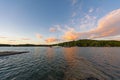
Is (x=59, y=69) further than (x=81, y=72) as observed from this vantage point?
Yes

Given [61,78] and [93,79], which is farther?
[61,78]

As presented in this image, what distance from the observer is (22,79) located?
18.6 meters

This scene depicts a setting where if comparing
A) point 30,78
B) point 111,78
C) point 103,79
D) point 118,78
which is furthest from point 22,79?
point 118,78

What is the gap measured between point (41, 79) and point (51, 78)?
1794 mm

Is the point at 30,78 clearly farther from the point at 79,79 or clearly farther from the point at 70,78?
the point at 79,79

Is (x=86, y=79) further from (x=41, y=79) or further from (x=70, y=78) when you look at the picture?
(x=41, y=79)

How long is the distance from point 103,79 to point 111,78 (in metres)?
1.82

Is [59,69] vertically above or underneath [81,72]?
above

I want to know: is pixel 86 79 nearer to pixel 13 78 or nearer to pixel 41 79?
pixel 41 79

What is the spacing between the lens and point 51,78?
1923 cm

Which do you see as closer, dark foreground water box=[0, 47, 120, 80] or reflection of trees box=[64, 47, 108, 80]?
reflection of trees box=[64, 47, 108, 80]

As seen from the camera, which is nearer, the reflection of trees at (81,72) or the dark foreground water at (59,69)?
the reflection of trees at (81,72)

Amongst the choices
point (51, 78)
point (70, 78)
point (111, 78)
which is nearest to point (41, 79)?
point (51, 78)

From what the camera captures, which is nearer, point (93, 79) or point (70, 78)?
point (93, 79)
